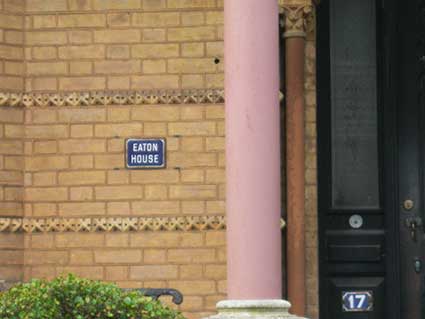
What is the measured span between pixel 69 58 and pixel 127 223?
1.46m

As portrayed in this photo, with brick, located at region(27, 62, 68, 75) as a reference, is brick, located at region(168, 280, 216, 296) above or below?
below

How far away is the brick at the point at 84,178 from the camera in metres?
11.6

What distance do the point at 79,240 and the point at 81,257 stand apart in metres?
0.14

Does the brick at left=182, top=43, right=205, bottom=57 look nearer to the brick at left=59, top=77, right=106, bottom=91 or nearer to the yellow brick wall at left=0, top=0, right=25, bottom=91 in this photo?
the brick at left=59, top=77, right=106, bottom=91

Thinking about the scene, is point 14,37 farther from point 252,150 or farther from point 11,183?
point 252,150

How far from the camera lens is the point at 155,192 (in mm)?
11602

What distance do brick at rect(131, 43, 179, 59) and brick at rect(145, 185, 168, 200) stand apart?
1.07 metres

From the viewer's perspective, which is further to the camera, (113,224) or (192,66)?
(192,66)

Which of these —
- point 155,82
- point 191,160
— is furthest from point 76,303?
point 155,82

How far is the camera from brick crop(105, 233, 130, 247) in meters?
11.6

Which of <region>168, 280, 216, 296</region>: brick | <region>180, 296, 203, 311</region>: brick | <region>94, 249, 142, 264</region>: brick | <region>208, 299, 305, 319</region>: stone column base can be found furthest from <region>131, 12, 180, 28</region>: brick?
<region>208, 299, 305, 319</region>: stone column base

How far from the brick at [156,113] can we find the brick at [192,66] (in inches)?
12.6

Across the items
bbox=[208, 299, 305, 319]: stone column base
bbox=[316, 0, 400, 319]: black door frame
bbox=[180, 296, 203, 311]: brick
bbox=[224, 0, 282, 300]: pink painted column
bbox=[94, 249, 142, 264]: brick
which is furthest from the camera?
bbox=[316, 0, 400, 319]: black door frame

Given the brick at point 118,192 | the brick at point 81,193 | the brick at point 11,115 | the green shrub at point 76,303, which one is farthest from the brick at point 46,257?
the green shrub at point 76,303
